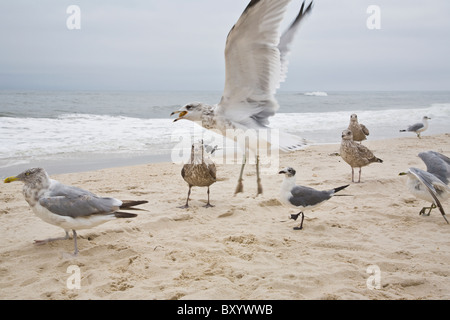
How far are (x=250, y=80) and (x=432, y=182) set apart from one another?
7.04ft

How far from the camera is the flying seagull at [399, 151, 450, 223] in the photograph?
392 centimetres

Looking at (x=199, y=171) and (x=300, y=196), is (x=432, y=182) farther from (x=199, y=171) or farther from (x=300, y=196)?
(x=199, y=171)

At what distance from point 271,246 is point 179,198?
1.96 m

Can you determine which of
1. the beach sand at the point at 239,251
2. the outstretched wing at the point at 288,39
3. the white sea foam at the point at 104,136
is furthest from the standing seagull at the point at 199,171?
the white sea foam at the point at 104,136

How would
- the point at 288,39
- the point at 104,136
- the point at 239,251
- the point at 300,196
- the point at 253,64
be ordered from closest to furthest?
the point at 239,251 → the point at 253,64 → the point at 300,196 → the point at 288,39 → the point at 104,136

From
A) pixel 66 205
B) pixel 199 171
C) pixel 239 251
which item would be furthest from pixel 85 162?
pixel 239 251

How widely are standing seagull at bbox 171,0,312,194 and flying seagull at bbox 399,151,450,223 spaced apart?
1.40 metres

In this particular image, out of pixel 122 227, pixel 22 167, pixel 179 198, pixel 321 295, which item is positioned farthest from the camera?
pixel 22 167

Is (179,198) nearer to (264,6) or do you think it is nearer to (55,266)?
(55,266)

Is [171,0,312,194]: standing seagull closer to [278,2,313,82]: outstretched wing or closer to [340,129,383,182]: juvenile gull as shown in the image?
[278,2,313,82]: outstretched wing

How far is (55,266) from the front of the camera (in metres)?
3.03

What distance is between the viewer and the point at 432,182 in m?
3.97

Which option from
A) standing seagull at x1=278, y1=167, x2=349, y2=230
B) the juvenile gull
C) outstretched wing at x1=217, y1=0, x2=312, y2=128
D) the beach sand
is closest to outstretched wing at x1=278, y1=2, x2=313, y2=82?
outstretched wing at x1=217, y1=0, x2=312, y2=128

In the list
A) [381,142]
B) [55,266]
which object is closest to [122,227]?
[55,266]
